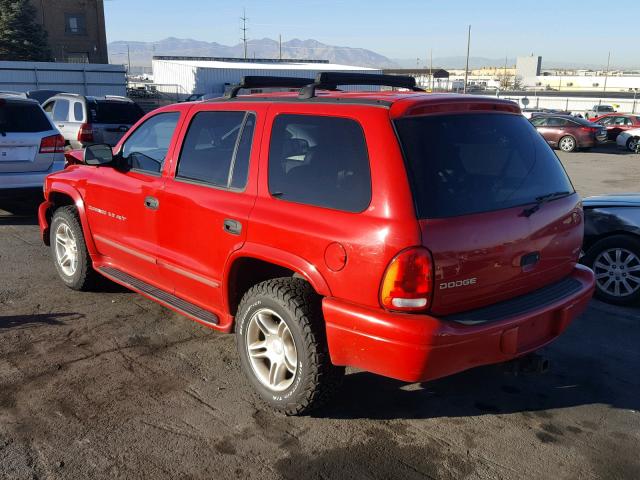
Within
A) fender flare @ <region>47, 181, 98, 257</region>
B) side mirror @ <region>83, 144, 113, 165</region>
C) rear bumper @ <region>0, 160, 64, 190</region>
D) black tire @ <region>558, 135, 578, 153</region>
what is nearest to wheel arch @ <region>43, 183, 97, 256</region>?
fender flare @ <region>47, 181, 98, 257</region>

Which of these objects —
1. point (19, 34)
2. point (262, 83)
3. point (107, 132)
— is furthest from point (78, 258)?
point (19, 34)

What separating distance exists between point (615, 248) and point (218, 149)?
12.4 feet

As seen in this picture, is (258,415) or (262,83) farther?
(262,83)

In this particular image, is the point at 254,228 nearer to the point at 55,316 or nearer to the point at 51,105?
the point at 55,316

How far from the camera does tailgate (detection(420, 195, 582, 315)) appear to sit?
2.91 m

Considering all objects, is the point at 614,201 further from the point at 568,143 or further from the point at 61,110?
the point at 568,143

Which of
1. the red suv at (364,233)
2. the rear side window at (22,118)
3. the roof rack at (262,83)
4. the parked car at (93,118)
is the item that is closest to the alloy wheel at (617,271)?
the red suv at (364,233)

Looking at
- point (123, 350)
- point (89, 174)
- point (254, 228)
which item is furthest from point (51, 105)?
point (254, 228)

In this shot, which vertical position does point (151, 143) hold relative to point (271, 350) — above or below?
above

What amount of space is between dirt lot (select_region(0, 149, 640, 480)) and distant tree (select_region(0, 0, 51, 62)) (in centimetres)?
5247

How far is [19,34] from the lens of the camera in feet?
162

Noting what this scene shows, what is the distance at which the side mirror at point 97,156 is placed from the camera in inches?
184

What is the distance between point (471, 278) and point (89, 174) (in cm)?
351

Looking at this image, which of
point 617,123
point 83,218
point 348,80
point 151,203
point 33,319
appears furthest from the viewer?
point 617,123
